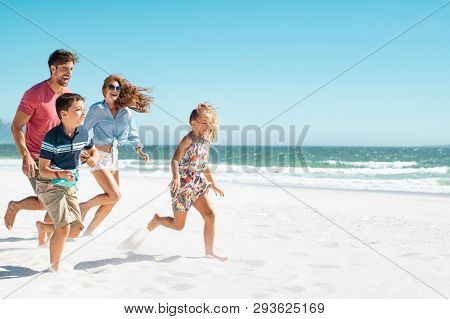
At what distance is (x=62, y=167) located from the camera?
3725 millimetres

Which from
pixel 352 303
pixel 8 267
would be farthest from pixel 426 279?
pixel 8 267

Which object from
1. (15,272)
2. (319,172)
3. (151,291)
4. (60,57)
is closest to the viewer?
(151,291)

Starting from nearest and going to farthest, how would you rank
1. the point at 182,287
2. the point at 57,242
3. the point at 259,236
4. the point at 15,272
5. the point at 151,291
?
the point at 151,291
the point at 182,287
the point at 57,242
the point at 15,272
the point at 259,236

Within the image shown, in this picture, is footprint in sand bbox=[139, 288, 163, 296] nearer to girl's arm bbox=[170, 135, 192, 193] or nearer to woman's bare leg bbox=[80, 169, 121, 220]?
girl's arm bbox=[170, 135, 192, 193]

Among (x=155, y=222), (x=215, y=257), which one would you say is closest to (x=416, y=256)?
(x=215, y=257)

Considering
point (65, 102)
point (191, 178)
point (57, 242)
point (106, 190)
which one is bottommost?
point (57, 242)

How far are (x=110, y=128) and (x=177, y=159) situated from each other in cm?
112

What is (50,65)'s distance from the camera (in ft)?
14.1

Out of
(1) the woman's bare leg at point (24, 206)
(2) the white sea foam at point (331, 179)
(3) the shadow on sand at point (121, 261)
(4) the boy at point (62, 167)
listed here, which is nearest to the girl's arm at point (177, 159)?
(3) the shadow on sand at point (121, 261)

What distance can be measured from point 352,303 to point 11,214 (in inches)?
140

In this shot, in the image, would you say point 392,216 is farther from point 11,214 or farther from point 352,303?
point 11,214

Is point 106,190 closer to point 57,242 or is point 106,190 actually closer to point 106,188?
point 106,188

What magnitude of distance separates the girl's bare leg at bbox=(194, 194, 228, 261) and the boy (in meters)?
1.24

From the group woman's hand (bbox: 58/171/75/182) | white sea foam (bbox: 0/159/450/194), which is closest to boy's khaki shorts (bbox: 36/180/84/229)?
woman's hand (bbox: 58/171/75/182)
